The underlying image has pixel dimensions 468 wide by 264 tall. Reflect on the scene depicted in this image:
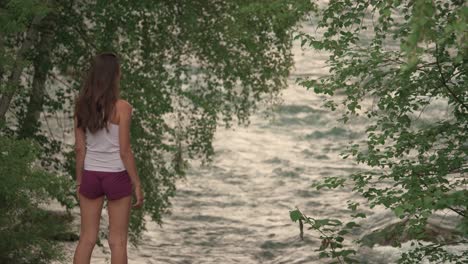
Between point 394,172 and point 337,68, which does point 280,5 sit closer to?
point 337,68

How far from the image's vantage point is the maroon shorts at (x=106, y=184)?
766 centimetres

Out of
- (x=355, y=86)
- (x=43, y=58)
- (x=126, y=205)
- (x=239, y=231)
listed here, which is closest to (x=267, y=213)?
(x=239, y=231)

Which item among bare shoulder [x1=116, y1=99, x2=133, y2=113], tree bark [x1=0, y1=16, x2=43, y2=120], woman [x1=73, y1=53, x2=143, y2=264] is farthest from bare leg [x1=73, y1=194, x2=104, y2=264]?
tree bark [x1=0, y1=16, x2=43, y2=120]

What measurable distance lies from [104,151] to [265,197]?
737 inches

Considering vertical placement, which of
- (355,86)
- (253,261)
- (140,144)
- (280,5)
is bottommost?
(253,261)

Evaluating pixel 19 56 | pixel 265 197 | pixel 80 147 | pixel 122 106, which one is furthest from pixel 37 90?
pixel 265 197

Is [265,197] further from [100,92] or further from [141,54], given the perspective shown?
[100,92]

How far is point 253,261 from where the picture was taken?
2025cm

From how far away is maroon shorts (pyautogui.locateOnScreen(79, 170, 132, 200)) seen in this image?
302 inches

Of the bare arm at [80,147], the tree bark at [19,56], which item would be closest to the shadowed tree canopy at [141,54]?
the tree bark at [19,56]

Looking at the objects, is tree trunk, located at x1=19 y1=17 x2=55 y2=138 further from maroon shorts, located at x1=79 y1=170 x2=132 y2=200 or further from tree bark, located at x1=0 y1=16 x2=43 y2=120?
maroon shorts, located at x1=79 y1=170 x2=132 y2=200

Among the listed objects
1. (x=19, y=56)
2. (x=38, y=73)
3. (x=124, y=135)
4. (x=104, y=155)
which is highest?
(x=19, y=56)

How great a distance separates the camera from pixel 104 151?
7.65m

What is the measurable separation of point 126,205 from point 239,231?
15503 mm
